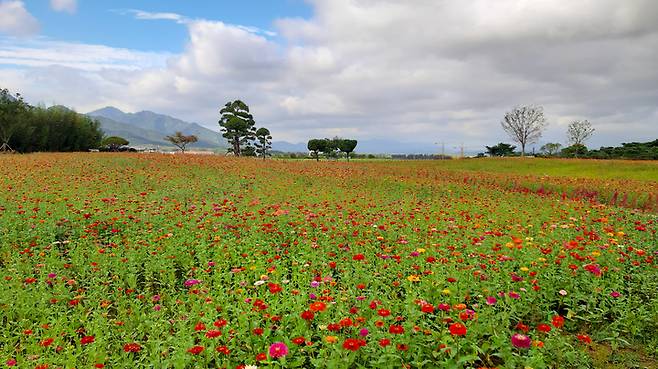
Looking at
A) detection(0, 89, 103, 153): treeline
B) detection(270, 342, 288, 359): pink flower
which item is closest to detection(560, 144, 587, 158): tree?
detection(270, 342, 288, 359): pink flower

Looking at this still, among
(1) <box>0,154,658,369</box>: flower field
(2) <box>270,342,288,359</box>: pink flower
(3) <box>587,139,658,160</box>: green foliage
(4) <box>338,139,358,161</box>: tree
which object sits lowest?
(1) <box>0,154,658,369</box>: flower field

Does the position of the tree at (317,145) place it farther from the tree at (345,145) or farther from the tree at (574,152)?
the tree at (574,152)

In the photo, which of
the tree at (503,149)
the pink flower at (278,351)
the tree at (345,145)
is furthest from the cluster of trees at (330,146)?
the pink flower at (278,351)

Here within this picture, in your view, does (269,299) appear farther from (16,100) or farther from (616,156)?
(616,156)

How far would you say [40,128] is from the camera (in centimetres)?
4134

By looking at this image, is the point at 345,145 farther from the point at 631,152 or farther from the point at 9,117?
the point at 9,117

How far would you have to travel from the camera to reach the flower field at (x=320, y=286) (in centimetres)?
355

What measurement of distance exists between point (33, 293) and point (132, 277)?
117 centimetres

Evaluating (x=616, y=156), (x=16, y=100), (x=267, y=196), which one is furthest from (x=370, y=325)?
(x=616, y=156)

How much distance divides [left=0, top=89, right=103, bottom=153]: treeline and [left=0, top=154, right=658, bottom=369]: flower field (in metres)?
35.2

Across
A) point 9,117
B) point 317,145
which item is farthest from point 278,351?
point 317,145

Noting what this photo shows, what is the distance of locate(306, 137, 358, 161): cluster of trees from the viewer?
213 feet

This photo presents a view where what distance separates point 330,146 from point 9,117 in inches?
1637

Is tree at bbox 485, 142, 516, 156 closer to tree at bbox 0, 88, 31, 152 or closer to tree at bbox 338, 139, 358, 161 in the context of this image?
tree at bbox 338, 139, 358, 161
